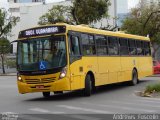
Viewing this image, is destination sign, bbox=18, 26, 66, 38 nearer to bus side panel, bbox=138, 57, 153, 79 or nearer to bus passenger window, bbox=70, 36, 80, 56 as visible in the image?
bus passenger window, bbox=70, 36, 80, 56

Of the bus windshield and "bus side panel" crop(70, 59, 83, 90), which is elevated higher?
the bus windshield

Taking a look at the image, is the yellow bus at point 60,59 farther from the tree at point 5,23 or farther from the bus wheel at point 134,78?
the tree at point 5,23

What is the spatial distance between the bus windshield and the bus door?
1.48 feet

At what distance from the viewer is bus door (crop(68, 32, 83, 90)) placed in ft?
60.6

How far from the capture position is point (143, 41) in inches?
1138

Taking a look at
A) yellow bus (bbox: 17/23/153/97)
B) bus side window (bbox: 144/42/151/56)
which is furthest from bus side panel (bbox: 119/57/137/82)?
bus side window (bbox: 144/42/151/56)

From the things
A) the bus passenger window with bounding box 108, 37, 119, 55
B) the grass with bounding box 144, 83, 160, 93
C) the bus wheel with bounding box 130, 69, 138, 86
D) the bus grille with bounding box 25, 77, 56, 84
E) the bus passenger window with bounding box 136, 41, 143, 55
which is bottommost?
the bus wheel with bounding box 130, 69, 138, 86

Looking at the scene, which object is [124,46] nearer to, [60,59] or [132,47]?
[132,47]

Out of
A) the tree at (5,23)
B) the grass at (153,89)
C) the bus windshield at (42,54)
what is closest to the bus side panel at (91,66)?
the bus windshield at (42,54)

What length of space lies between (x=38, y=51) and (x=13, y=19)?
4629cm

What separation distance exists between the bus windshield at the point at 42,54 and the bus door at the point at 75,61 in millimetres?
450

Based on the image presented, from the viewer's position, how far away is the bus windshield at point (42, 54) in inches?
714


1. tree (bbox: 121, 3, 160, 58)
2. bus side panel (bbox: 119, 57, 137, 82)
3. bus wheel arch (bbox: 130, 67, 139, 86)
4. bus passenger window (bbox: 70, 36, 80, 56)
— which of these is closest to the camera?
bus passenger window (bbox: 70, 36, 80, 56)

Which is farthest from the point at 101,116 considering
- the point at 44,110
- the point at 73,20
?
the point at 73,20
